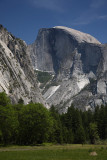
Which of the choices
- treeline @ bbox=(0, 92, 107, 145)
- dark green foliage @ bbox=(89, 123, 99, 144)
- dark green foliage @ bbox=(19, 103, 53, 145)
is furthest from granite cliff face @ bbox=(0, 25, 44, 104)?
dark green foliage @ bbox=(19, 103, 53, 145)

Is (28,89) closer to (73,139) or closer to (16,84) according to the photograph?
(16,84)

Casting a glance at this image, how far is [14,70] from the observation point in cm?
14125

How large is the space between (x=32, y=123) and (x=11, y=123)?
7650 millimetres

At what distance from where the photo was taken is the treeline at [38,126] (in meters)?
50.6

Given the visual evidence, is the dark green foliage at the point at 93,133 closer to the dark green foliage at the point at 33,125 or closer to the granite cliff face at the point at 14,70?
the dark green foliage at the point at 33,125

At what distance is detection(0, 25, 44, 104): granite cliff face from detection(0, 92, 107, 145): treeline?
43.0 metres

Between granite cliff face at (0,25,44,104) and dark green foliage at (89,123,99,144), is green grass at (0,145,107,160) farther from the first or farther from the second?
granite cliff face at (0,25,44,104)

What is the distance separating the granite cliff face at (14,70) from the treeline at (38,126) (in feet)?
141

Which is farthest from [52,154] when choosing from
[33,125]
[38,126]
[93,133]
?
[93,133]

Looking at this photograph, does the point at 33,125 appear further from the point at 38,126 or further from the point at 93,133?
the point at 93,133

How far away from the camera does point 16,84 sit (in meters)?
133

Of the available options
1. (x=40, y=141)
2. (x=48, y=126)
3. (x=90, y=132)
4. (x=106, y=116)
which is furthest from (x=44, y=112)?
(x=106, y=116)

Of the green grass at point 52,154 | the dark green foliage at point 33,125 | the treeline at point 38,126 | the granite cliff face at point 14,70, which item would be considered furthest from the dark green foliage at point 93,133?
the granite cliff face at point 14,70

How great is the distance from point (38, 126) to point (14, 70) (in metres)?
87.6
